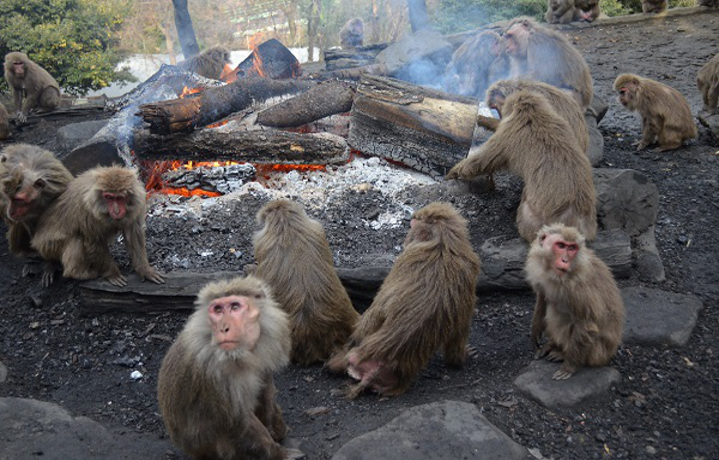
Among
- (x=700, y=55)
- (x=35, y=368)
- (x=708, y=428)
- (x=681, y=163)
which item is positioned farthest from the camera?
(x=700, y=55)

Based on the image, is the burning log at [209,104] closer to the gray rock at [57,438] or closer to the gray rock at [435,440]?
the gray rock at [57,438]

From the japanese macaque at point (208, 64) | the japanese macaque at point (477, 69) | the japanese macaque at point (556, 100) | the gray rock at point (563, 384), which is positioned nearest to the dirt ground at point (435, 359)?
the gray rock at point (563, 384)

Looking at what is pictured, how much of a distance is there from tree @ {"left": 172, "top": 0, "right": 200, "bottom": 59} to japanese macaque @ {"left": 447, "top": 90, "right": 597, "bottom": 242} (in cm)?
881

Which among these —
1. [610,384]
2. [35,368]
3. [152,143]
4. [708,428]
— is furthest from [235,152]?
[708,428]

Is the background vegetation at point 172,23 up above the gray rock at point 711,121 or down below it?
above

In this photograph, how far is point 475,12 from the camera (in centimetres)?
1530

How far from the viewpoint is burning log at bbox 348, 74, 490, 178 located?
270 inches

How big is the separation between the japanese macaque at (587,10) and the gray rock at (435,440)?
41.6ft

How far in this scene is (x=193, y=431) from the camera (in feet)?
10.9

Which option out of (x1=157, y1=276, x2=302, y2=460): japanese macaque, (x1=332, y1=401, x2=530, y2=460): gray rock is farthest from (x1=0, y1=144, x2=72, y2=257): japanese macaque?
(x1=332, y1=401, x2=530, y2=460): gray rock

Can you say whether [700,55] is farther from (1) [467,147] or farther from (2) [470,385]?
(2) [470,385]

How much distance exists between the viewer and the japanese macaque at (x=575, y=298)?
3953 mm

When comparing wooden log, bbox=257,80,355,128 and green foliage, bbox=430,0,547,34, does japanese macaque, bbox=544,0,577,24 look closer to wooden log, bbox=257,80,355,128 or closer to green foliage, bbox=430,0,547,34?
green foliage, bbox=430,0,547,34

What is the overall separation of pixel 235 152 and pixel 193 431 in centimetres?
404
